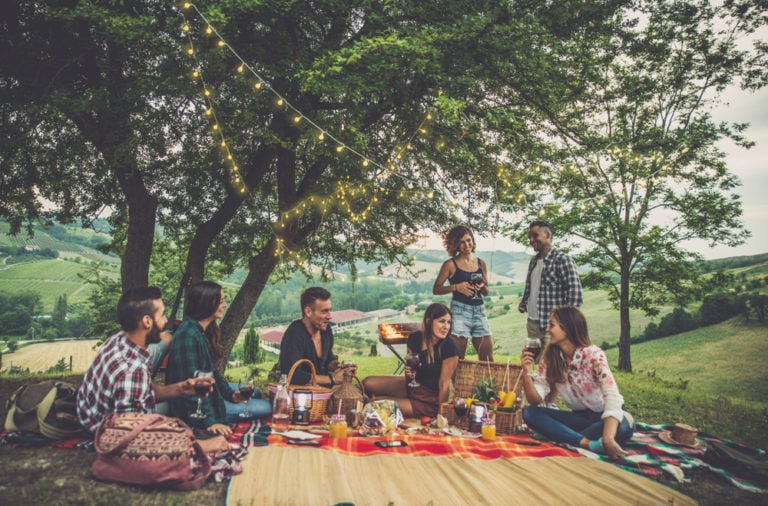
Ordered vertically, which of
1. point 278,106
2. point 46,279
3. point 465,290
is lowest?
point 465,290

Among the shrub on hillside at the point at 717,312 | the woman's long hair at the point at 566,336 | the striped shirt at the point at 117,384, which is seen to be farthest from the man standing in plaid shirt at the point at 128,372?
the shrub on hillside at the point at 717,312

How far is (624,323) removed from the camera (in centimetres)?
1271

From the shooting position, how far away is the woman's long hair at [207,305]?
3.83 m

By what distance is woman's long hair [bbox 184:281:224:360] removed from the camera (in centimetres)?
383

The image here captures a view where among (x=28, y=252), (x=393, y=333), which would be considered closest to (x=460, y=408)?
(x=393, y=333)

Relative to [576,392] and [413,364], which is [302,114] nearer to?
[413,364]

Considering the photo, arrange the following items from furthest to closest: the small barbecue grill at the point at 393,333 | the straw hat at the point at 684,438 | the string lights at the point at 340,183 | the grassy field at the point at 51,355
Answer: the grassy field at the point at 51,355
the small barbecue grill at the point at 393,333
the string lights at the point at 340,183
the straw hat at the point at 684,438

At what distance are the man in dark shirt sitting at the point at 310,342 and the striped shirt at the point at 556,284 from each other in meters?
2.43

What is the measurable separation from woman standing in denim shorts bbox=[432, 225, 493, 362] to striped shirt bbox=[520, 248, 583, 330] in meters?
0.64

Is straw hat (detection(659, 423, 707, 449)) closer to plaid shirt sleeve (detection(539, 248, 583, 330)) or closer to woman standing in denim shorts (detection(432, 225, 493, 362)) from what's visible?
plaid shirt sleeve (detection(539, 248, 583, 330))

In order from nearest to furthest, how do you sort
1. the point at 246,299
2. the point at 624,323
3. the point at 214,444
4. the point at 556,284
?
the point at 214,444, the point at 556,284, the point at 246,299, the point at 624,323

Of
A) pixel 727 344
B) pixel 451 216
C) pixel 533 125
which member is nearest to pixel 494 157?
pixel 533 125

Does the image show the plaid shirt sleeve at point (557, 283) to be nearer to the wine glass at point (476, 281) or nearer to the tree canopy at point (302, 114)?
the wine glass at point (476, 281)

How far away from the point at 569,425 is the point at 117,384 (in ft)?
11.9
